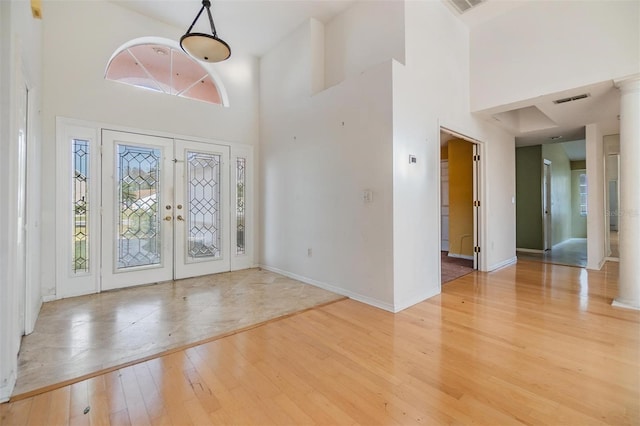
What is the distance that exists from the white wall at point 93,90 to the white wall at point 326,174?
3.76 feet

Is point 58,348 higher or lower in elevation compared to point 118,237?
lower

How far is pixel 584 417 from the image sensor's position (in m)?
1.55

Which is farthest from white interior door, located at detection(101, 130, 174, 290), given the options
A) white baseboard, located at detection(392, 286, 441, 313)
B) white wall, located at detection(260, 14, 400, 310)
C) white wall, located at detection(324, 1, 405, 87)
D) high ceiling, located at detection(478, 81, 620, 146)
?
high ceiling, located at detection(478, 81, 620, 146)

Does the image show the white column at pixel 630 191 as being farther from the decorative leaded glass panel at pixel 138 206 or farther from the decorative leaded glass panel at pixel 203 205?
the decorative leaded glass panel at pixel 138 206

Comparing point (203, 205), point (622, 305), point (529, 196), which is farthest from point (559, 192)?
point (203, 205)

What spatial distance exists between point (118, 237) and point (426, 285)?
165 inches

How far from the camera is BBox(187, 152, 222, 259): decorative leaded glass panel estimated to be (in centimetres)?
456

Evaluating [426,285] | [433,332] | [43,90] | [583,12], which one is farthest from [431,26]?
[43,90]

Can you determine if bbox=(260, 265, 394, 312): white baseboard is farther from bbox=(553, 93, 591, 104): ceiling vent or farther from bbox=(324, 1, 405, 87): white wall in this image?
bbox=(553, 93, 591, 104): ceiling vent

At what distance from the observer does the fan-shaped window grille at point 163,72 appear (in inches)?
160

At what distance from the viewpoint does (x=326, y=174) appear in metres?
3.91

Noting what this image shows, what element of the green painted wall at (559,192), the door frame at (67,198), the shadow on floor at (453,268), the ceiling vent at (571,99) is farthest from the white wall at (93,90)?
the green painted wall at (559,192)

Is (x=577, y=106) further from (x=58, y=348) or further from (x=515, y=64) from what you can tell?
(x=58, y=348)

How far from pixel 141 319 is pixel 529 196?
325 inches
